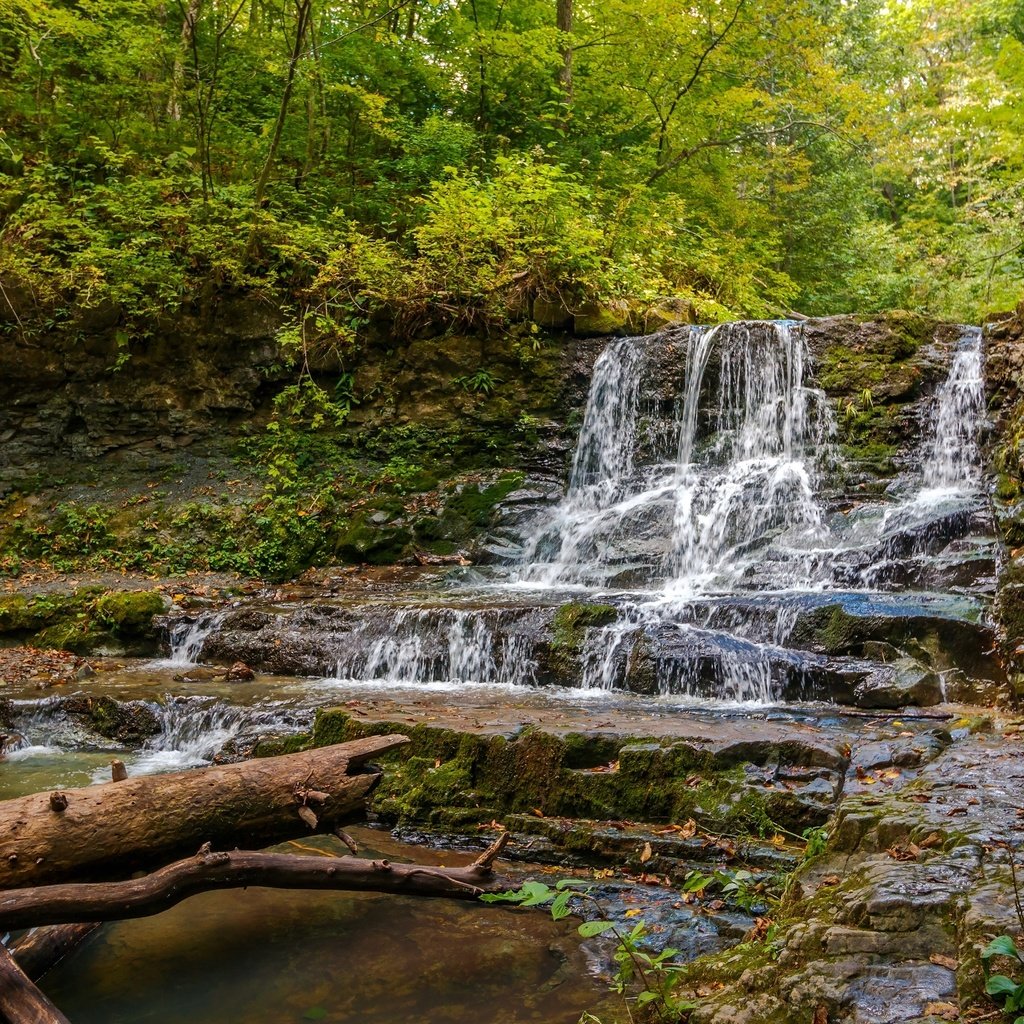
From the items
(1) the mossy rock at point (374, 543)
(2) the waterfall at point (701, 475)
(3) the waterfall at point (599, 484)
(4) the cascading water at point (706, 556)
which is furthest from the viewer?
(1) the mossy rock at point (374, 543)

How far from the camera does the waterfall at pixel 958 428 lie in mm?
9477

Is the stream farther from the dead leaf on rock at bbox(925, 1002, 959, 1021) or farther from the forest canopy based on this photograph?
the forest canopy

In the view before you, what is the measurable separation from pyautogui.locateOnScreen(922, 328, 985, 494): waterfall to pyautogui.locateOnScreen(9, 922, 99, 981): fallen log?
29.2ft

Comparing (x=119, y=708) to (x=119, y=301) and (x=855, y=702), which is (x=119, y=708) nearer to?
(x=855, y=702)

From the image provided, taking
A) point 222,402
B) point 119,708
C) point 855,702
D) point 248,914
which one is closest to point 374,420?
point 222,402

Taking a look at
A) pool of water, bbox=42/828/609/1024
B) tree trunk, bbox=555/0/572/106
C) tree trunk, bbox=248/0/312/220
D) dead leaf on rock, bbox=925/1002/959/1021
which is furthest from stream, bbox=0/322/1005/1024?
tree trunk, bbox=248/0/312/220

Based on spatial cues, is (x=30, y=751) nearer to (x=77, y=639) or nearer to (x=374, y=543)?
(x=77, y=639)

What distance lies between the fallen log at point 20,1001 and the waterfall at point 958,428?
30.1ft

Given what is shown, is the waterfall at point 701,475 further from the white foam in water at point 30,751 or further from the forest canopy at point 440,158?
the white foam in water at point 30,751

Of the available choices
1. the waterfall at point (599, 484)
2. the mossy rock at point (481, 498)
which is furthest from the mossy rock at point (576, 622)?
the mossy rock at point (481, 498)

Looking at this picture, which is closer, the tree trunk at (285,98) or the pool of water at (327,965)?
the pool of water at (327,965)

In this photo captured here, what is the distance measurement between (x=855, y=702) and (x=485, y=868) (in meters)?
3.41

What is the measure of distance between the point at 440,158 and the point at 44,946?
1221cm

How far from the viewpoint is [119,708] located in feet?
21.9
